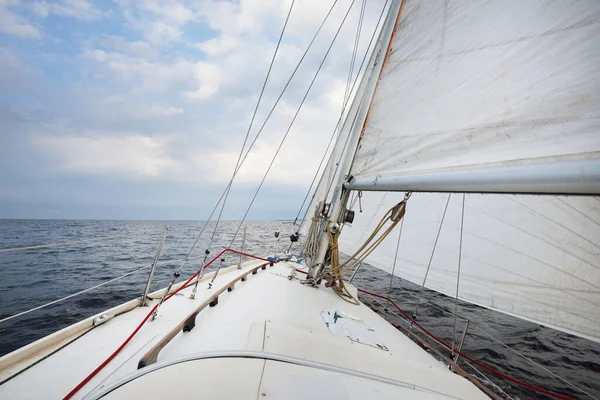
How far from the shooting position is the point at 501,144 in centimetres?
183

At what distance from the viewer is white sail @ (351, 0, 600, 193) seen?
4.77ft

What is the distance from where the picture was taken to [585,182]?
1.00 m

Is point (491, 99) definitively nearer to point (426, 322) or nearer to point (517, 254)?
point (517, 254)

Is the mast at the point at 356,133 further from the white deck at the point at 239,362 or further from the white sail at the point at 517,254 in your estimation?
the white sail at the point at 517,254

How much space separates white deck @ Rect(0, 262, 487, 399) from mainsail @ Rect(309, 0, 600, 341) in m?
1.23

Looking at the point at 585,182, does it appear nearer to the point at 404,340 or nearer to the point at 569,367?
the point at 404,340

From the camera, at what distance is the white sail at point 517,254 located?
3.06m

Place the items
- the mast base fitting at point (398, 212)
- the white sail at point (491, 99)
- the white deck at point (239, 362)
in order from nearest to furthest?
the white deck at point (239, 362) < the white sail at point (491, 99) < the mast base fitting at point (398, 212)

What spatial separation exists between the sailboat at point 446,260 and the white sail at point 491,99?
1 cm

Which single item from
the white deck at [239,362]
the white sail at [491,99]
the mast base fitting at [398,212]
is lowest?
the white deck at [239,362]

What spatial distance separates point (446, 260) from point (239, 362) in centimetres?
447

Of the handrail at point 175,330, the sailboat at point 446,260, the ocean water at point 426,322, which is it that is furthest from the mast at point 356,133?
the ocean water at point 426,322

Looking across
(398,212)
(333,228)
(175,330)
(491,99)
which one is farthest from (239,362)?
(491,99)

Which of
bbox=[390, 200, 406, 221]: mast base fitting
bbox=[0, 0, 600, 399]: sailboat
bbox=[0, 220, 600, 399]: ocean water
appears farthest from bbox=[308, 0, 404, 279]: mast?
bbox=[0, 220, 600, 399]: ocean water
